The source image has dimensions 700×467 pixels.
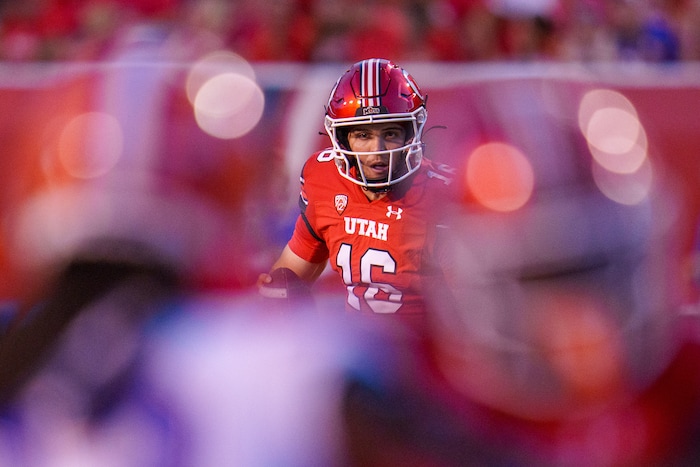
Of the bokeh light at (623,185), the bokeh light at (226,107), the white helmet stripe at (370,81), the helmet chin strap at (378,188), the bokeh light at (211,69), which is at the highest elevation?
the bokeh light at (211,69)

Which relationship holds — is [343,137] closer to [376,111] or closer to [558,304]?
[376,111]

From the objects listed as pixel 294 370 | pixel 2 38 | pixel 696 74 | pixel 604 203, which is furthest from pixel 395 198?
pixel 2 38

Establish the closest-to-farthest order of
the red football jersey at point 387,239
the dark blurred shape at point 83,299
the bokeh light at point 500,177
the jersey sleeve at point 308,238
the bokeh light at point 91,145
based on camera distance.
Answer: the dark blurred shape at point 83,299, the red football jersey at point 387,239, the bokeh light at point 500,177, the jersey sleeve at point 308,238, the bokeh light at point 91,145

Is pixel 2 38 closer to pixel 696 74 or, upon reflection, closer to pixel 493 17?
pixel 493 17

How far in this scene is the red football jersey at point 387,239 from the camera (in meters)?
2.86

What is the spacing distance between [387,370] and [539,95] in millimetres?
2193

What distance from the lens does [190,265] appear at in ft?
14.2

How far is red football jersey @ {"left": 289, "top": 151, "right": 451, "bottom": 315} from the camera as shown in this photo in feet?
9.39

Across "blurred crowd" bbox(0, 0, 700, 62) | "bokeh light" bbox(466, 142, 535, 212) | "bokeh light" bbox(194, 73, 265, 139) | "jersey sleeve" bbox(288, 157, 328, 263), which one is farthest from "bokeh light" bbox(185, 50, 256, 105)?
"bokeh light" bbox(466, 142, 535, 212)

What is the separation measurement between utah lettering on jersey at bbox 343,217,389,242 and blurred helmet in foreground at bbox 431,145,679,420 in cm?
24

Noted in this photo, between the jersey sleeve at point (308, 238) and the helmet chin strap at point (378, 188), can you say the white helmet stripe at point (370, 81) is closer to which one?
the helmet chin strap at point (378, 188)

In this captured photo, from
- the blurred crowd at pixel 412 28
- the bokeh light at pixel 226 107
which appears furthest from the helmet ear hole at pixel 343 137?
the blurred crowd at pixel 412 28

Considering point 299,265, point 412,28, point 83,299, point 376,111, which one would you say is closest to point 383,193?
point 376,111

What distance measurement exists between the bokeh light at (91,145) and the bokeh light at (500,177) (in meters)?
1.84
